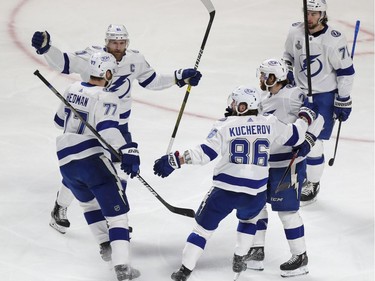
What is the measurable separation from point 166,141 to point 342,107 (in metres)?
1.53

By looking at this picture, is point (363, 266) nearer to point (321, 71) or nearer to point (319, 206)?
point (319, 206)

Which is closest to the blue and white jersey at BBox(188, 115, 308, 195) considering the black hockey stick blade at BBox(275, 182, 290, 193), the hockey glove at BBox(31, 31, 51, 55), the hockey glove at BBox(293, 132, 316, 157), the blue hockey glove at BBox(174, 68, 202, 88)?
the black hockey stick blade at BBox(275, 182, 290, 193)

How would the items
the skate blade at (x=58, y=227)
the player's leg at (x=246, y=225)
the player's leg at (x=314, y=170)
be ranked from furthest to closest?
1. the player's leg at (x=314, y=170)
2. the skate blade at (x=58, y=227)
3. the player's leg at (x=246, y=225)

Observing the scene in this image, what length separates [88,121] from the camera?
4922mm

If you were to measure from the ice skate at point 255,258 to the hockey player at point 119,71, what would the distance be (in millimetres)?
1078

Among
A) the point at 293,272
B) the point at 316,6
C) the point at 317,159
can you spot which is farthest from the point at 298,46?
the point at 293,272

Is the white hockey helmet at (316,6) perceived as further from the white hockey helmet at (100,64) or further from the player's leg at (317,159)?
→ the white hockey helmet at (100,64)

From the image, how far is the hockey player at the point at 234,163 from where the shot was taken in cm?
475

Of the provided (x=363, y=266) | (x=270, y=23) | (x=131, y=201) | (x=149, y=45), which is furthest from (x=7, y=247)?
(x=270, y=23)

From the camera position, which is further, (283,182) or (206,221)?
(283,182)

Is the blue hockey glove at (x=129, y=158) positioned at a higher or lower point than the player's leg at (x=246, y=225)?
higher

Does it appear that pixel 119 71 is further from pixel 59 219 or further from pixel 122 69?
pixel 59 219

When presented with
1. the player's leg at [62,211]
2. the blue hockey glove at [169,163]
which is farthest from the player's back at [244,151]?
the player's leg at [62,211]

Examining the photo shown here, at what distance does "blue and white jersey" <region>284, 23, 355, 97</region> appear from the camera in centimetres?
591
